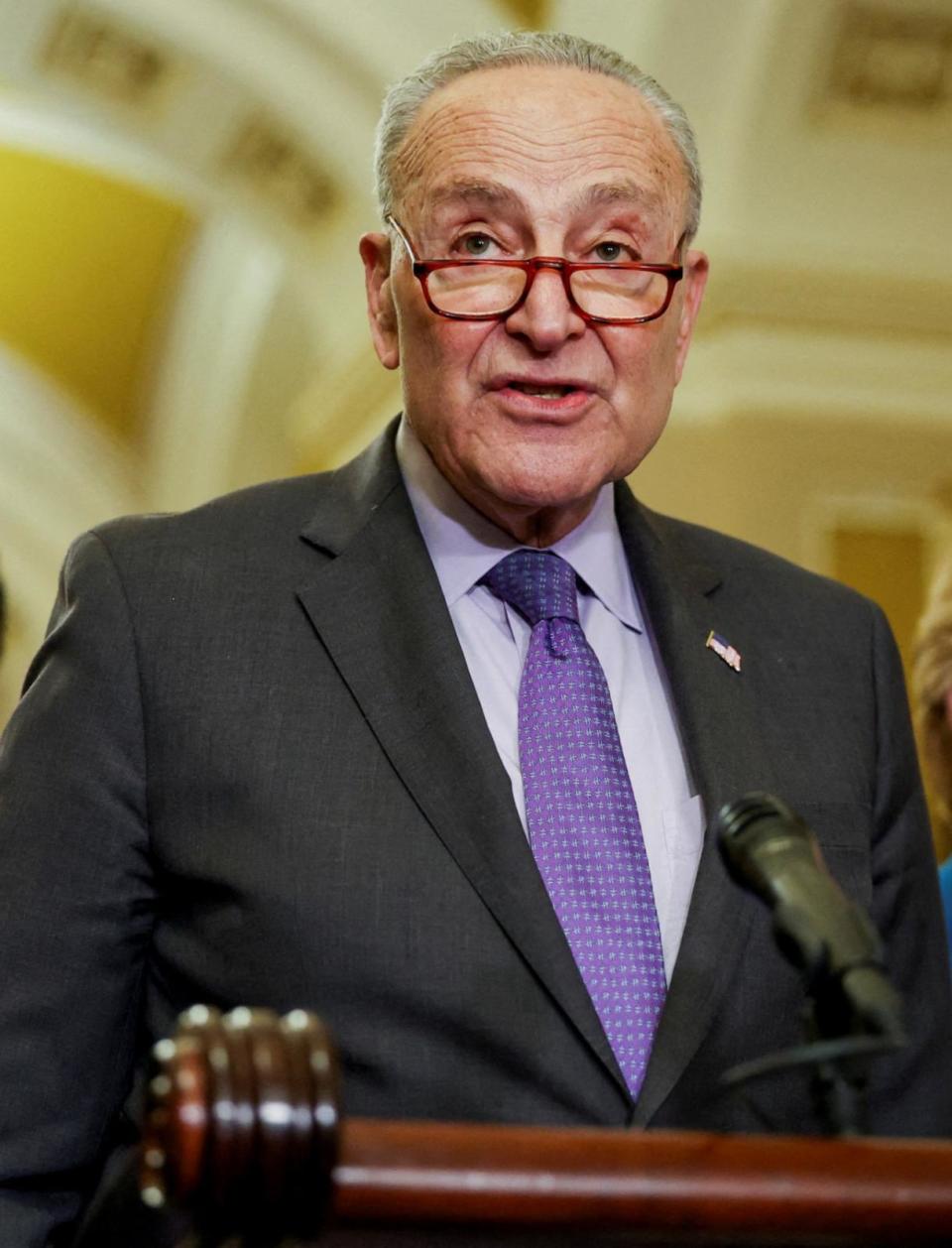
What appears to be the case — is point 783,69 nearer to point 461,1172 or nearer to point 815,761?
point 815,761

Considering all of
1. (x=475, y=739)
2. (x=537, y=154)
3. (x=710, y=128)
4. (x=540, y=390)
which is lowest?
(x=475, y=739)

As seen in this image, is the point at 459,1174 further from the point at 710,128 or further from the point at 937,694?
the point at 710,128

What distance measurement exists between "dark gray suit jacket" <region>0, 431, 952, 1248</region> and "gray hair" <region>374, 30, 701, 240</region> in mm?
377

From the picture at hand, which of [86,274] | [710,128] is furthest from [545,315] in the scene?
[86,274]

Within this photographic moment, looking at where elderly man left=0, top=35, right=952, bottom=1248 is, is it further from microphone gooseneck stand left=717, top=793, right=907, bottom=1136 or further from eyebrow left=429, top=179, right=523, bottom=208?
microphone gooseneck stand left=717, top=793, right=907, bottom=1136

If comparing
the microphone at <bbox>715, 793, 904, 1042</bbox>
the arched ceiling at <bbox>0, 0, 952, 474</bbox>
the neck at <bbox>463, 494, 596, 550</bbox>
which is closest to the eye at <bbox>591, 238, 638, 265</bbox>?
the neck at <bbox>463, 494, 596, 550</bbox>

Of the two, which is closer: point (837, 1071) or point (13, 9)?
point (837, 1071)

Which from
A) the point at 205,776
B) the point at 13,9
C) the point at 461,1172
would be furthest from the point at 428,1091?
the point at 13,9

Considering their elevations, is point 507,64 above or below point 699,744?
above

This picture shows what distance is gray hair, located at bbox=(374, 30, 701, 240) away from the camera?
205 cm

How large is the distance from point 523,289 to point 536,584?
0.30 metres

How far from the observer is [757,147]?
6.70 metres

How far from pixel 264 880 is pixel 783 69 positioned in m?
5.41

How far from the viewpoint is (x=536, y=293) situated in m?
Answer: 1.85
